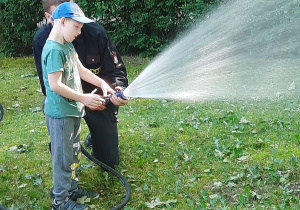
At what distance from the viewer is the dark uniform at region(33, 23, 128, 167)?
425 cm

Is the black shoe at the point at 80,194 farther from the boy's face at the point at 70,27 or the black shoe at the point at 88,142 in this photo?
the boy's face at the point at 70,27

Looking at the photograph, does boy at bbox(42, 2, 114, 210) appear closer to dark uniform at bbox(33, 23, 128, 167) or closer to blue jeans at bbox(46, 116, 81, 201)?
blue jeans at bbox(46, 116, 81, 201)

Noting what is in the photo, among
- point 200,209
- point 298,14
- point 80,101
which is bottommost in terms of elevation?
point 200,209

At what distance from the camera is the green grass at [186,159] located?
398 cm

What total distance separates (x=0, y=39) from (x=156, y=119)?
20.3ft

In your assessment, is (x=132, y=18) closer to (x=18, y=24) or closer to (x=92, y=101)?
(x=18, y=24)

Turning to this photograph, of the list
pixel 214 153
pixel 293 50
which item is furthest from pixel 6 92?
pixel 293 50

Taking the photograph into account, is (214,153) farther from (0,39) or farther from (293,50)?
(0,39)

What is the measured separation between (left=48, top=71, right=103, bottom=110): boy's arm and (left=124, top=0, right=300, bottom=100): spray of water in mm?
→ 1556

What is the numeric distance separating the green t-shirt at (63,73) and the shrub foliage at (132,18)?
555 centimetres

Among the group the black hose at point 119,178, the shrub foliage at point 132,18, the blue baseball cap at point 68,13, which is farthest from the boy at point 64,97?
the shrub foliage at point 132,18

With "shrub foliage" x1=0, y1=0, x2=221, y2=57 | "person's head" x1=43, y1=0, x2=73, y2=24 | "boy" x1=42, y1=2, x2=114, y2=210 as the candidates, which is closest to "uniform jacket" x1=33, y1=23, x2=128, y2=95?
"person's head" x1=43, y1=0, x2=73, y2=24

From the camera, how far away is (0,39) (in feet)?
35.4

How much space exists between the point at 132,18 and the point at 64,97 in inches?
241
